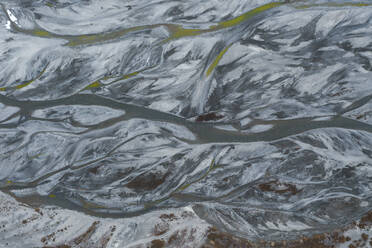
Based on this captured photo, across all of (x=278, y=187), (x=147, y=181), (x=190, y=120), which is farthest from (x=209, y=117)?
(x=278, y=187)

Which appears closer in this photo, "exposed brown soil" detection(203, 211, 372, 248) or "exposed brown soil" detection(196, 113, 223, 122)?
"exposed brown soil" detection(203, 211, 372, 248)

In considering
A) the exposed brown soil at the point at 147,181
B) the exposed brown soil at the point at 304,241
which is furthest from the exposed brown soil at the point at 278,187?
the exposed brown soil at the point at 147,181

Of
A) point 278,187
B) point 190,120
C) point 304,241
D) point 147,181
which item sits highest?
point 190,120

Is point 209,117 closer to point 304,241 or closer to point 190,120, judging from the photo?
point 190,120

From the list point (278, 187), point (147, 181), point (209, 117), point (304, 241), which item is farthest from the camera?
point (209, 117)

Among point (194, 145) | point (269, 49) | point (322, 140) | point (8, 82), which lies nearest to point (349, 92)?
point (322, 140)

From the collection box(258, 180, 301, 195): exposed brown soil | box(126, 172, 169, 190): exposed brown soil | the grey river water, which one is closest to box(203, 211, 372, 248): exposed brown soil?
the grey river water

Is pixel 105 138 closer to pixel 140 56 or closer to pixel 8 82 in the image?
pixel 140 56

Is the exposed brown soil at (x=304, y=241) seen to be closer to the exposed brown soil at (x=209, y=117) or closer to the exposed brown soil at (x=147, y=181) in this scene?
the exposed brown soil at (x=147, y=181)

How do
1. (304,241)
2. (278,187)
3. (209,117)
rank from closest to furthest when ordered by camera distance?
(304,241) → (278,187) → (209,117)

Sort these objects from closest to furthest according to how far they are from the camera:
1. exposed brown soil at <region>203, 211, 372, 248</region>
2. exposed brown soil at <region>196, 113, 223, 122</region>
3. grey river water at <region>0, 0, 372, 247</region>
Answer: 1. exposed brown soil at <region>203, 211, 372, 248</region>
2. grey river water at <region>0, 0, 372, 247</region>
3. exposed brown soil at <region>196, 113, 223, 122</region>

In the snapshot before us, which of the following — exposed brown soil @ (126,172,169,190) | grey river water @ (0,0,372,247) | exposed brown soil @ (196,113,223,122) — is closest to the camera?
grey river water @ (0,0,372,247)

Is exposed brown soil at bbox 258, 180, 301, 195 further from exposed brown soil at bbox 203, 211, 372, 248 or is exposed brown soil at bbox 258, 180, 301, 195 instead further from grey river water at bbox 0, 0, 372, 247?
exposed brown soil at bbox 203, 211, 372, 248
